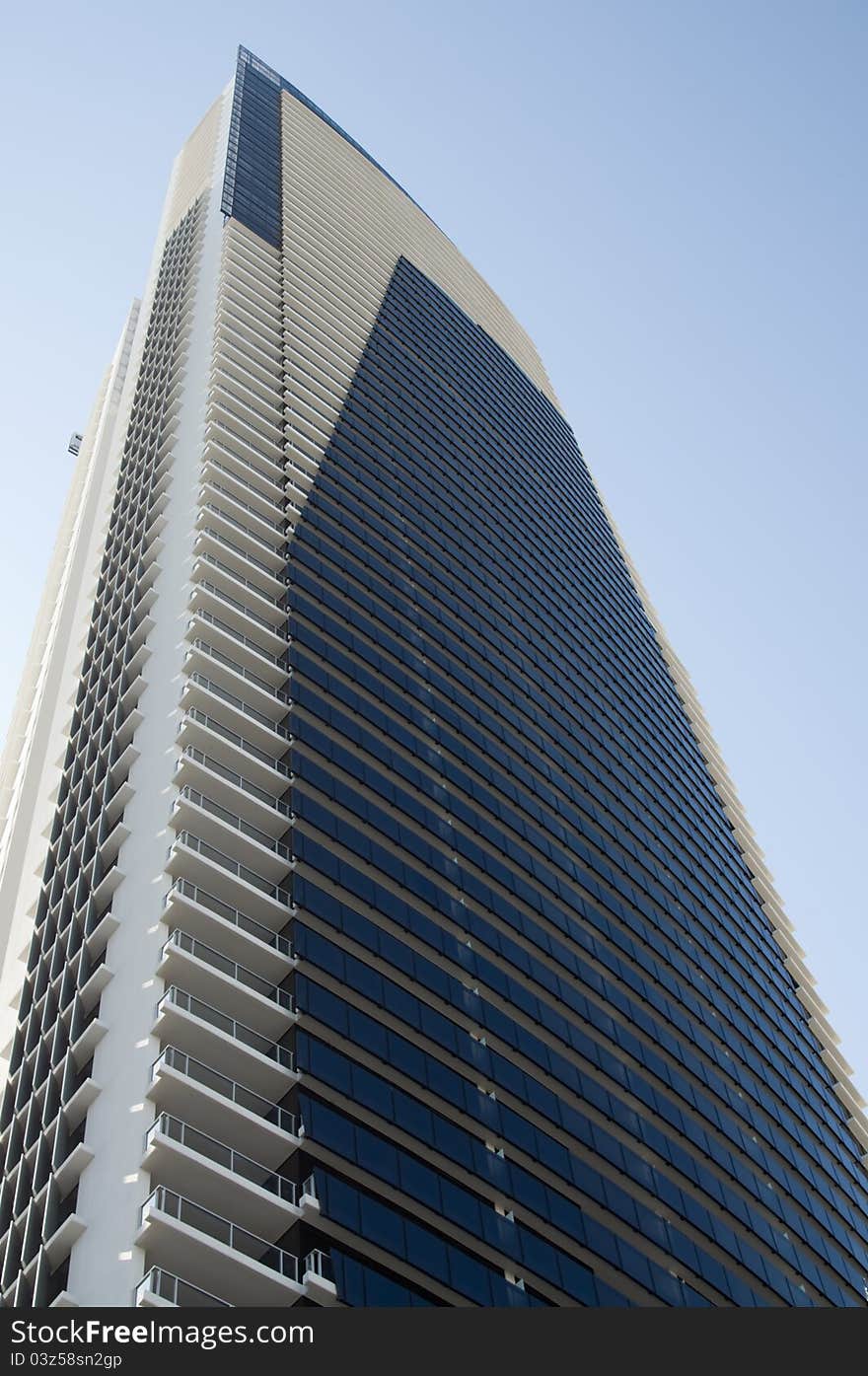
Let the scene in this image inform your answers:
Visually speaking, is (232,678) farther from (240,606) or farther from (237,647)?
(240,606)

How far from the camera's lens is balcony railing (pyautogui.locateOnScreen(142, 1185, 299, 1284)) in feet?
126

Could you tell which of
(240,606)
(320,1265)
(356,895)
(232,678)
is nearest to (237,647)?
Answer: (232,678)

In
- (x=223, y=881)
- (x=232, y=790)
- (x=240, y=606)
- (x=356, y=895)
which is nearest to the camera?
(x=223, y=881)

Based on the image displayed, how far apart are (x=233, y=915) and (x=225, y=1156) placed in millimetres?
9754

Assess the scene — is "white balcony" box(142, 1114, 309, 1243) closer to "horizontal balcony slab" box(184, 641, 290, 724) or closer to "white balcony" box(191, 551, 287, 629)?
"horizontal balcony slab" box(184, 641, 290, 724)

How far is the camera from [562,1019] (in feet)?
201

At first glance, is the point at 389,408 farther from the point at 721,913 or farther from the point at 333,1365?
the point at 333,1365

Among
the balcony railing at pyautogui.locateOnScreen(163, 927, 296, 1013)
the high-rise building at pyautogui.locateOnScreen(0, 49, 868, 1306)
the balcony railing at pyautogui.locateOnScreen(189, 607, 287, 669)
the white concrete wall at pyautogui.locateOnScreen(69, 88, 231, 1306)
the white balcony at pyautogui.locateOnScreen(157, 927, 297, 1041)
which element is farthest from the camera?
the balcony railing at pyautogui.locateOnScreen(189, 607, 287, 669)

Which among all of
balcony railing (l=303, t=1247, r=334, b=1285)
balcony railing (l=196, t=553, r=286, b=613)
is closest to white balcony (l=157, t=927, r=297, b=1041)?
balcony railing (l=303, t=1247, r=334, b=1285)

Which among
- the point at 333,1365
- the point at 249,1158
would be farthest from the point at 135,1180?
the point at 333,1365

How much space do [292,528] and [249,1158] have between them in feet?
124

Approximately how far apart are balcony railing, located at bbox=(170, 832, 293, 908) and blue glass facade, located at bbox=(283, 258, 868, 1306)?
40.7 inches

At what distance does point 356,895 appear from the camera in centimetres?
5394

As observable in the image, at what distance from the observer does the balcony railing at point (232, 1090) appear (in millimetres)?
42281
